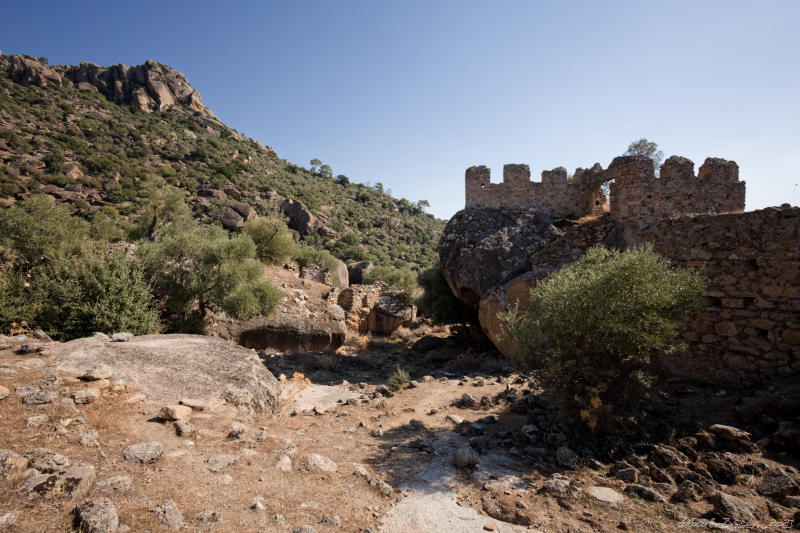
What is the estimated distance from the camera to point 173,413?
13.9 ft

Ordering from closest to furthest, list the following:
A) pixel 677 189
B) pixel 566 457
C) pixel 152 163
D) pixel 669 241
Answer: pixel 566 457 → pixel 669 241 → pixel 677 189 → pixel 152 163

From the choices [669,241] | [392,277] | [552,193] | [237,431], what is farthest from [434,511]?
[392,277]

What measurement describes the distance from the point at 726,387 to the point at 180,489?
8.96 m

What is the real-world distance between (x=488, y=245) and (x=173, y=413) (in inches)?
375

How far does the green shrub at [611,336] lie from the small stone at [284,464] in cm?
380

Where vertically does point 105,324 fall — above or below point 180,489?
above

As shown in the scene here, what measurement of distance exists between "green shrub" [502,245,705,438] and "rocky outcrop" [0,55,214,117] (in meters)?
60.6

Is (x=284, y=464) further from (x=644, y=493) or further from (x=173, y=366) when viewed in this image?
(x=644, y=493)

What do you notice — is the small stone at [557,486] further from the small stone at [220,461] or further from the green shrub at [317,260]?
the green shrub at [317,260]

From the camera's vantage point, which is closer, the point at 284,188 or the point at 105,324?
the point at 105,324

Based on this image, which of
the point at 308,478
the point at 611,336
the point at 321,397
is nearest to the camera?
the point at 308,478

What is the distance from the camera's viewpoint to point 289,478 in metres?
3.71

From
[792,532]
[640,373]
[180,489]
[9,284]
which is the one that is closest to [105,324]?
[9,284]

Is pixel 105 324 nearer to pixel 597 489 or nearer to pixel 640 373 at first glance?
pixel 597 489
